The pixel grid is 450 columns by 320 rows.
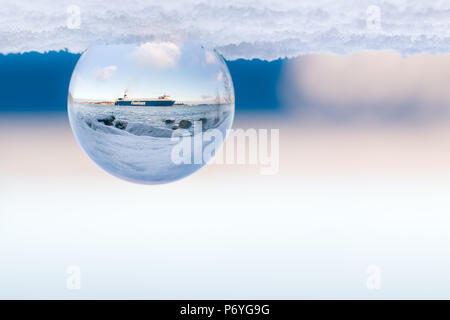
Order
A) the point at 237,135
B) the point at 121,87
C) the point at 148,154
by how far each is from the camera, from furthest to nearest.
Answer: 1. the point at 237,135
2. the point at 148,154
3. the point at 121,87

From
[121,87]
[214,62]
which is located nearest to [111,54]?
[121,87]

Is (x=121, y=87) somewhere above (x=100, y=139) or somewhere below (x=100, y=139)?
above

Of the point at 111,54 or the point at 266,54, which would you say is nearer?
the point at 111,54

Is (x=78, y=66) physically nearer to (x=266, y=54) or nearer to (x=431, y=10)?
(x=266, y=54)

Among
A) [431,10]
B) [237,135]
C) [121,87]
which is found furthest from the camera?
[237,135]

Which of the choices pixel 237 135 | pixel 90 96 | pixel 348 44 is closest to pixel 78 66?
pixel 90 96

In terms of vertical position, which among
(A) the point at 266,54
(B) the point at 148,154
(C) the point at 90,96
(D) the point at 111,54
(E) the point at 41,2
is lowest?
(B) the point at 148,154
